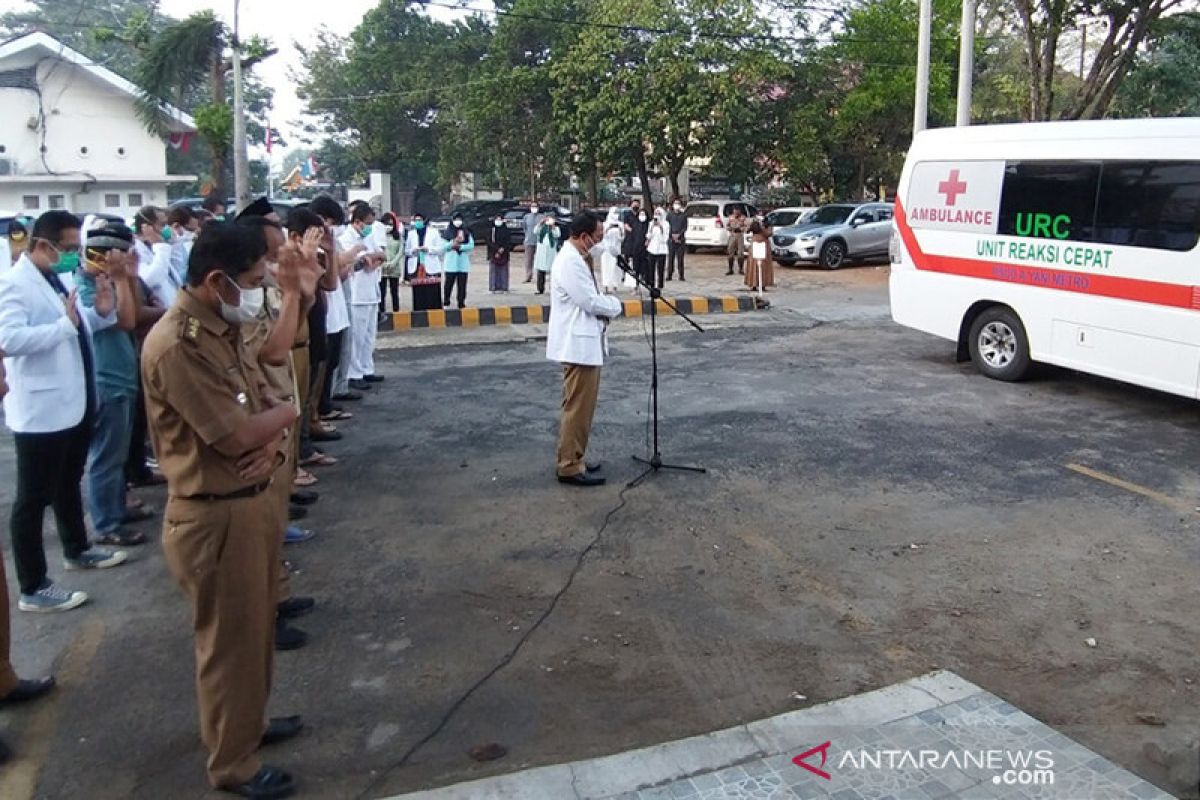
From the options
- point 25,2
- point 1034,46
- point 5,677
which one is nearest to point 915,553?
point 5,677

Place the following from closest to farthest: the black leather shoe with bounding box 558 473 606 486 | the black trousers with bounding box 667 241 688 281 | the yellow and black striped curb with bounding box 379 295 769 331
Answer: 1. the black leather shoe with bounding box 558 473 606 486
2. the yellow and black striped curb with bounding box 379 295 769 331
3. the black trousers with bounding box 667 241 688 281

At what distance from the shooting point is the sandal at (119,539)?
5.30 metres

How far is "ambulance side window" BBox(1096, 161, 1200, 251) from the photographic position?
24.6 ft

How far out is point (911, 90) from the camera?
2612 centimetres

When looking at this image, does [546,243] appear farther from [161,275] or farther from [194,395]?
[194,395]

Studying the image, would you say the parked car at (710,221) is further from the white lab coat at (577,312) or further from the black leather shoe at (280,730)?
the black leather shoe at (280,730)

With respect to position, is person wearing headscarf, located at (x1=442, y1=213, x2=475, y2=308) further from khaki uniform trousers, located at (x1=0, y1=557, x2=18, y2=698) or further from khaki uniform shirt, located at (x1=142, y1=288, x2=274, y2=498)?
khaki uniform shirt, located at (x1=142, y1=288, x2=274, y2=498)

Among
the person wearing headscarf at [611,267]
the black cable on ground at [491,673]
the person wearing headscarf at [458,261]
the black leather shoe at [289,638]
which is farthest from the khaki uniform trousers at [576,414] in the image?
the person wearing headscarf at [611,267]

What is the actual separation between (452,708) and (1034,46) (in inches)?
679

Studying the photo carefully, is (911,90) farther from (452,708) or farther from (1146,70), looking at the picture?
(452,708)

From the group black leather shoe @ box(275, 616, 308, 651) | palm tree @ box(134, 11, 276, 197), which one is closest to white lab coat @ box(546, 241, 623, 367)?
black leather shoe @ box(275, 616, 308, 651)

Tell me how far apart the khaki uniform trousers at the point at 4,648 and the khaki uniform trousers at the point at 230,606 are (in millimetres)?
1060

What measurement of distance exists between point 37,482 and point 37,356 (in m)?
0.57

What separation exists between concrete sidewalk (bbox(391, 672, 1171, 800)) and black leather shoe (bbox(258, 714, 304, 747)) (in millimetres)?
610
